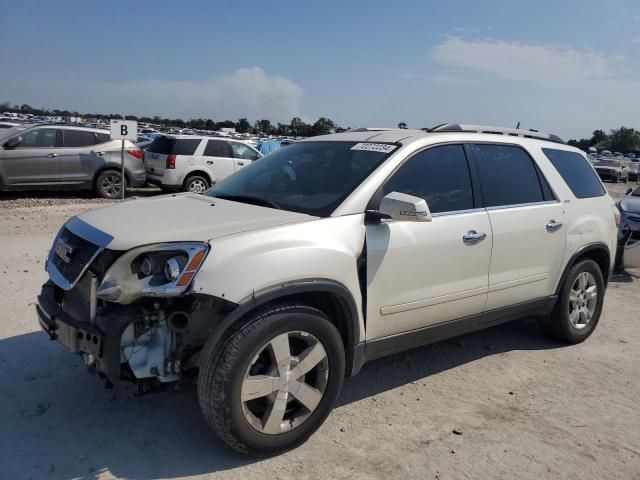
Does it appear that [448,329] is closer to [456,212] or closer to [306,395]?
[456,212]

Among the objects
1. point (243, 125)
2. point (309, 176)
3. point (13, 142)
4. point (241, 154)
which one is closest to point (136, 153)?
point (13, 142)

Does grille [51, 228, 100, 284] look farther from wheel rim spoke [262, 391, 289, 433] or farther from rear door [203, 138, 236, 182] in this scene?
rear door [203, 138, 236, 182]

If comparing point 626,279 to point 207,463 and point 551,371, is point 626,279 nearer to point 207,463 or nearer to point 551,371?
point 551,371

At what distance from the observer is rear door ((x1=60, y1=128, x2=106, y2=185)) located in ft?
42.1

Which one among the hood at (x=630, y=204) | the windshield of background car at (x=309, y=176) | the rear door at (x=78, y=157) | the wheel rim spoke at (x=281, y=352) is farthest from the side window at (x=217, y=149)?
the wheel rim spoke at (x=281, y=352)

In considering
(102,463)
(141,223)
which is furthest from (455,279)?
(102,463)

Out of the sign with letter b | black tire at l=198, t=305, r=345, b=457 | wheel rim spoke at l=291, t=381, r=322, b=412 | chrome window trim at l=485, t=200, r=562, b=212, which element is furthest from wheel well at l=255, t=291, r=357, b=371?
the sign with letter b

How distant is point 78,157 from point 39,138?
89 cm

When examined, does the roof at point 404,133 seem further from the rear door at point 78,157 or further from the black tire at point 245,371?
the rear door at point 78,157

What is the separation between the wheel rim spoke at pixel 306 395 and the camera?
3100mm

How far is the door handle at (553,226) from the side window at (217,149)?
37.1 ft

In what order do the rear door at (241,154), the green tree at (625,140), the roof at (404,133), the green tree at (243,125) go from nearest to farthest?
the roof at (404,133) < the rear door at (241,154) < the green tree at (243,125) < the green tree at (625,140)

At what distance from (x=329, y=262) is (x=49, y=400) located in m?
2.03

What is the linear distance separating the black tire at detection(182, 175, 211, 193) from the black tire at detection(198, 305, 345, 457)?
38.5ft
